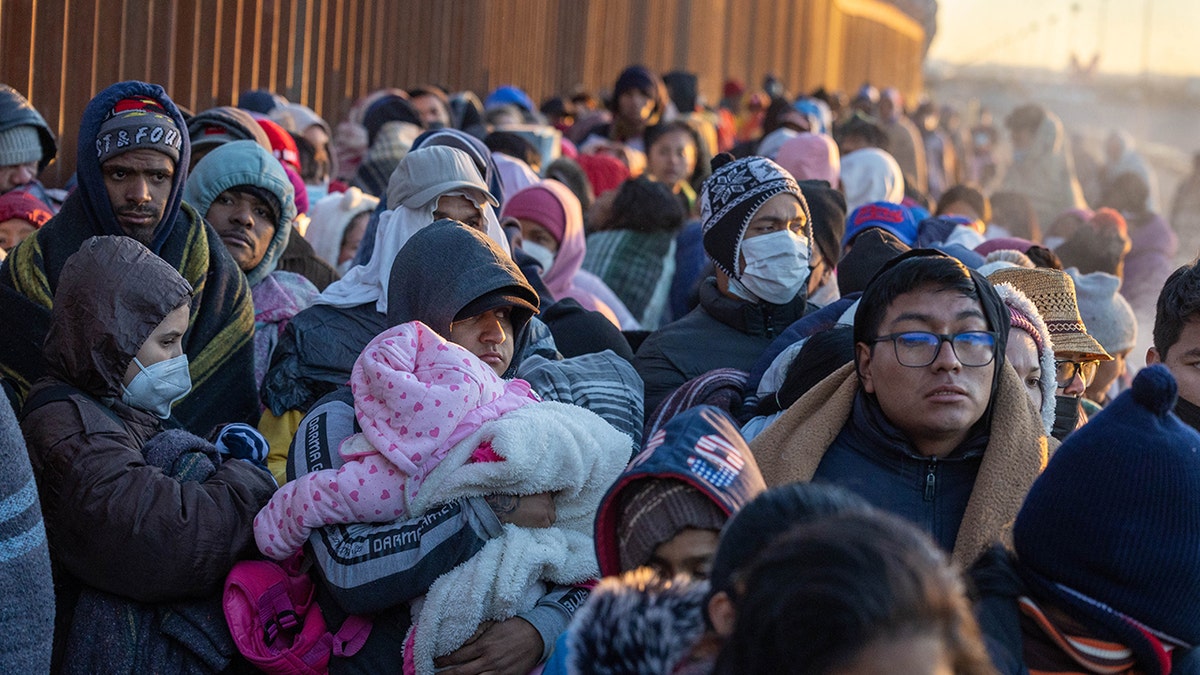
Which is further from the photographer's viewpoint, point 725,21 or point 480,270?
point 725,21

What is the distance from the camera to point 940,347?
3.12m

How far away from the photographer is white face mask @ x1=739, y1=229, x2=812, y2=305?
15.8 feet

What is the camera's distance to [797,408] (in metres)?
3.25

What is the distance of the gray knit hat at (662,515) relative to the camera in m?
2.55

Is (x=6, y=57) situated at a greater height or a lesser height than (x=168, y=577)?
greater

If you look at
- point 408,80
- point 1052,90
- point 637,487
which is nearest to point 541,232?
point 637,487

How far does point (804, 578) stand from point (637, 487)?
2.88 feet

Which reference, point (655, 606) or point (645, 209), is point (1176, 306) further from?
point (645, 209)

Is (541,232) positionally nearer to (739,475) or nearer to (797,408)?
(797,408)

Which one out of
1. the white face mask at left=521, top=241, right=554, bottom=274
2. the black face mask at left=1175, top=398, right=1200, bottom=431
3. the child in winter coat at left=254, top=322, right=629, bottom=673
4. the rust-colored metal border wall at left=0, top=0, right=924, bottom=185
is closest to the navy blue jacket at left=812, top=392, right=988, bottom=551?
the child in winter coat at left=254, top=322, right=629, bottom=673

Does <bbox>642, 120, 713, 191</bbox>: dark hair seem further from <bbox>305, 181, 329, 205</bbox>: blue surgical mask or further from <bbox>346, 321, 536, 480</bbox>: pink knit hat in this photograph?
<bbox>346, 321, 536, 480</bbox>: pink knit hat

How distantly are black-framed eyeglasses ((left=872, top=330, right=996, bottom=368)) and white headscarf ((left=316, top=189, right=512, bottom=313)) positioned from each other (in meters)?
1.68

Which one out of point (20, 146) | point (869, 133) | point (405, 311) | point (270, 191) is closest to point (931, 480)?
point (405, 311)

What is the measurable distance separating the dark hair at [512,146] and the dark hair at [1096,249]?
298 cm
